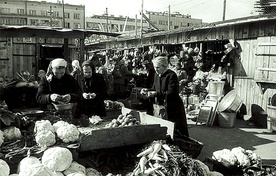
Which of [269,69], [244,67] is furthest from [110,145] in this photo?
[244,67]

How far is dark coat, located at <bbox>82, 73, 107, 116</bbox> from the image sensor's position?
5973 millimetres

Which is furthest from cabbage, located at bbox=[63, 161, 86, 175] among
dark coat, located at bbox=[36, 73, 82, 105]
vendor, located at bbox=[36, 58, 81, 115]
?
dark coat, located at bbox=[36, 73, 82, 105]

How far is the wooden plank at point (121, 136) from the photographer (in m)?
3.66

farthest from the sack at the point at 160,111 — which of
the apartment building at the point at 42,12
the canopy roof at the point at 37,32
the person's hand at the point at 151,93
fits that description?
the apartment building at the point at 42,12

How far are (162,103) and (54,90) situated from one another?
2063 mm

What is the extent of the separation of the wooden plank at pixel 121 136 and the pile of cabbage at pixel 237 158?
39.0 inches

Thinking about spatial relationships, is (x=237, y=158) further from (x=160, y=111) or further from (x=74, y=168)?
(x=74, y=168)

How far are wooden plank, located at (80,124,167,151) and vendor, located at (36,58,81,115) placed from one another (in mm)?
1373

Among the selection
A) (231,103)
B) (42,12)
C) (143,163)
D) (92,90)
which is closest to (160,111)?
(92,90)

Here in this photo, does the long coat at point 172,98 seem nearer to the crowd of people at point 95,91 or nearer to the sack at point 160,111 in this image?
the crowd of people at point 95,91

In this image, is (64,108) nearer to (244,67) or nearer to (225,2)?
(244,67)

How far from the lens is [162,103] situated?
19.0ft

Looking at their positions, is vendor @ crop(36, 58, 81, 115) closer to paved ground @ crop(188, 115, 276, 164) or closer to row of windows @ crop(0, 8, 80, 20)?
paved ground @ crop(188, 115, 276, 164)


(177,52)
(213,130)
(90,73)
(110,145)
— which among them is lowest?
(213,130)
